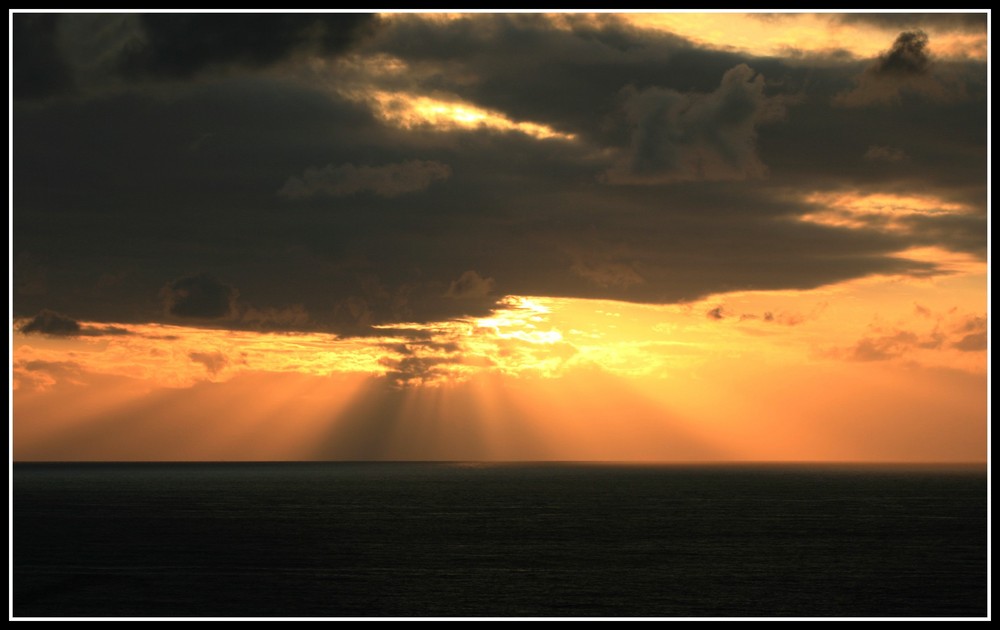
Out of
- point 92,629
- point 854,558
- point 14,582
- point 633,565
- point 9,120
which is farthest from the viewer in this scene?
point 854,558

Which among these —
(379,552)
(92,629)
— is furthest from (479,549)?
(92,629)

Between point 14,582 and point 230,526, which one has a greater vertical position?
point 230,526

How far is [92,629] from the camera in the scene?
44375 mm

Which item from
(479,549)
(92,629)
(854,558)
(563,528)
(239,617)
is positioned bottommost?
(92,629)

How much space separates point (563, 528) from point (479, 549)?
29116mm

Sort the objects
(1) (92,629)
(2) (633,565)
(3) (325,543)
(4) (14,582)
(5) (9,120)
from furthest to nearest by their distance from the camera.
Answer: (3) (325,543)
(2) (633,565)
(4) (14,582)
(1) (92,629)
(5) (9,120)

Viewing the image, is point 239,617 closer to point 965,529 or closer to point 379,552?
point 379,552

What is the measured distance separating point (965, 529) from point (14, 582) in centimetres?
11410

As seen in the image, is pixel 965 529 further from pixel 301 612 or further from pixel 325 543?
pixel 301 612

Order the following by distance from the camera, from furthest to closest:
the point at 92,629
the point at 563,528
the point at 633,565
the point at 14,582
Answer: the point at 563,528 < the point at 633,565 < the point at 14,582 < the point at 92,629

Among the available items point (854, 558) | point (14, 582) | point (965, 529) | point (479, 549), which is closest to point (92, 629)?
point (14, 582)

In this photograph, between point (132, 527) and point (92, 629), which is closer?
point (92, 629)

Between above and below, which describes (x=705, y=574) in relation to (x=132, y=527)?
below

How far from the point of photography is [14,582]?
80188 mm
